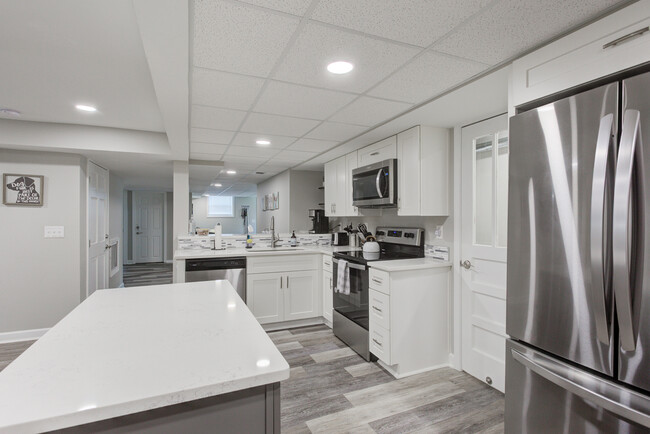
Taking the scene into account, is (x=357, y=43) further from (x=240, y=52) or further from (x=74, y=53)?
(x=74, y=53)

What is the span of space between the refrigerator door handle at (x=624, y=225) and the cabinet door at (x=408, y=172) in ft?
5.50

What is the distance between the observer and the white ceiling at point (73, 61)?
1487mm

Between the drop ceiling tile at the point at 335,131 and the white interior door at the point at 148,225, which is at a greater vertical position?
the drop ceiling tile at the point at 335,131

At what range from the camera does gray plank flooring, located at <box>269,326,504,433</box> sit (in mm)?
2010

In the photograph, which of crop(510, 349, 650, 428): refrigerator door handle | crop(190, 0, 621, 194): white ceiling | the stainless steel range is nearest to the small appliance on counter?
the stainless steel range

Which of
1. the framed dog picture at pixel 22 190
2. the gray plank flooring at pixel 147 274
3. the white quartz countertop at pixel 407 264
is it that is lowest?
the gray plank flooring at pixel 147 274

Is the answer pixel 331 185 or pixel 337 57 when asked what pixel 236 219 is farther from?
pixel 337 57

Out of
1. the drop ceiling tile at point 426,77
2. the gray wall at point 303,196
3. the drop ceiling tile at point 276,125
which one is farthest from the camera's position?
the gray wall at point 303,196

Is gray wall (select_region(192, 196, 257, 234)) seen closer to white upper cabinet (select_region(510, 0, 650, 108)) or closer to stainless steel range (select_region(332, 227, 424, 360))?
stainless steel range (select_region(332, 227, 424, 360))

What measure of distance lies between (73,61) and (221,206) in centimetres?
1101

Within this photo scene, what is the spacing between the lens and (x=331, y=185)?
440 centimetres

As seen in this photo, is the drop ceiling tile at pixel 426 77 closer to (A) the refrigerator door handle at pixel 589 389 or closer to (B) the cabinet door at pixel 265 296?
(A) the refrigerator door handle at pixel 589 389

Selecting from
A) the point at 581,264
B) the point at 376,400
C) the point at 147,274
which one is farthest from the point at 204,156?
the point at 147,274

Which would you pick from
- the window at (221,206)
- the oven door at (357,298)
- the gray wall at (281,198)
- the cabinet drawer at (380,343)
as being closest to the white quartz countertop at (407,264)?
the oven door at (357,298)
